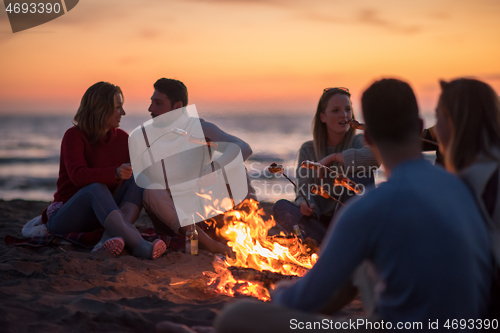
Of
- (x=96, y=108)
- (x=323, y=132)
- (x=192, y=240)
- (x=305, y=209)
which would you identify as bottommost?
(x=192, y=240)

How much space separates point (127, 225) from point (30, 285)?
4.14 feet

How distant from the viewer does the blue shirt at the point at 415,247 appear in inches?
60.5

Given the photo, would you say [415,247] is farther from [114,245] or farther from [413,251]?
[114,245]

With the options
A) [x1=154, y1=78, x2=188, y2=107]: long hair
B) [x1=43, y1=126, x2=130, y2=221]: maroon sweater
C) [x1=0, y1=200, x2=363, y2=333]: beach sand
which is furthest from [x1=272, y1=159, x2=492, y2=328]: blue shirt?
[x1=154, y1=78, x2=188, y2=107]: long hair

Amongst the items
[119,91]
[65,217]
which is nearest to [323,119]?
[119,91]

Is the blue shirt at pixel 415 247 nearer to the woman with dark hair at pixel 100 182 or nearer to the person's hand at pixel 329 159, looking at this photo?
the person's hand at pixel 329 159

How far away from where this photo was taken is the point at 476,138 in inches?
73.9

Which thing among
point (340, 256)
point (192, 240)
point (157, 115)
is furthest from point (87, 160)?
point (340, 256)

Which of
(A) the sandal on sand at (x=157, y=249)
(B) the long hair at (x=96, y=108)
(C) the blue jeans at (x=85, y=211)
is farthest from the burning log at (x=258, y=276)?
(B) the long hair at (x=96, y=108)

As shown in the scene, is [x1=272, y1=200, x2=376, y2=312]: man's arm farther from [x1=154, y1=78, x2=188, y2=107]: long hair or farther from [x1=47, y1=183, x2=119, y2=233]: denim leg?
[x1=154, y1=78, x2=188, y2=107]: long hair

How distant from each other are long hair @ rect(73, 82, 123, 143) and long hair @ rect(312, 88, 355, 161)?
229 cm

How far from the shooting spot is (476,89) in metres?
1.91

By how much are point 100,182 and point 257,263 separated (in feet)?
7.00

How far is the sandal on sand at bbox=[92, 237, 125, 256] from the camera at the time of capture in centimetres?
459
